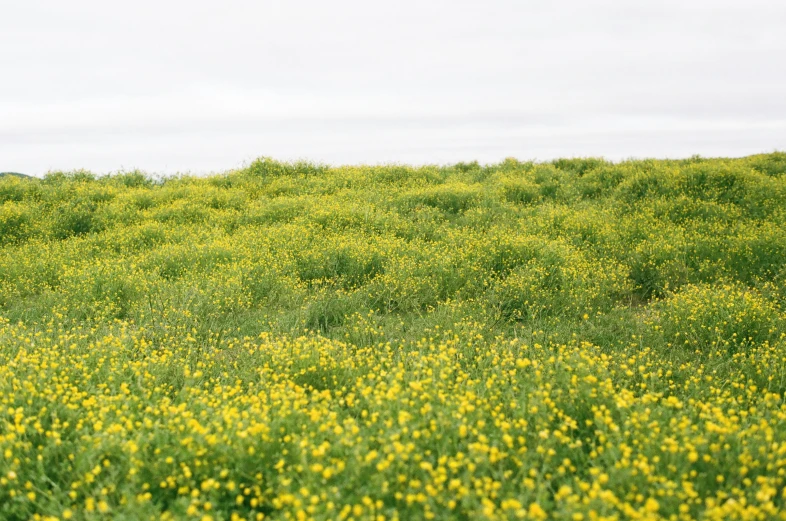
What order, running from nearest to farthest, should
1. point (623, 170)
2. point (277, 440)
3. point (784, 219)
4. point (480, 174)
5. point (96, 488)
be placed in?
1. point (96, 488)
2. point (277, 440)
3. point (784, 219)
4. point (623, 170)
5. point (480, 174)

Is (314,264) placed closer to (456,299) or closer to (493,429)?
(456,299)

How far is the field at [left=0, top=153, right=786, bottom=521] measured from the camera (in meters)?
2.65

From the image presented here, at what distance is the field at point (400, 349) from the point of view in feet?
8.71

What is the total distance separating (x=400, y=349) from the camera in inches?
182

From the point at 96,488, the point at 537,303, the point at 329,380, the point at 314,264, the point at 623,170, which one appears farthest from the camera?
the point at 623,170

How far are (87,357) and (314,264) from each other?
10.9 feet

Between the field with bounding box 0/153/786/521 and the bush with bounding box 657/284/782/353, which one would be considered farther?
the bush with bounding box 657/284/782/353

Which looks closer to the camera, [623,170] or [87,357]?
[87,357]

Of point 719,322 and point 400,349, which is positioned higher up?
point 719,322

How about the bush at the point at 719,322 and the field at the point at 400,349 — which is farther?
the bush at the point at 719,322

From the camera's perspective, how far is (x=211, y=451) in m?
2.91

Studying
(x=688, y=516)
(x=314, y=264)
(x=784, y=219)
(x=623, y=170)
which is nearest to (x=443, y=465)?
(x=688, y=516)

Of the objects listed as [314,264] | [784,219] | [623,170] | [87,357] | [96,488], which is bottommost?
[96,488]

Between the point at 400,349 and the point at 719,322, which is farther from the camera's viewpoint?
the point at 719,322
